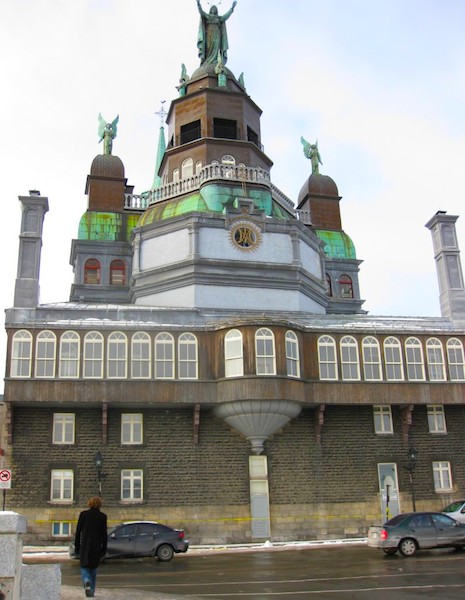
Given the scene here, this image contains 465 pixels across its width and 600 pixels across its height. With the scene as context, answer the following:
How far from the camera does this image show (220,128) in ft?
148

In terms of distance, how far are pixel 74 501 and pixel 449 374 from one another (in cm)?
1828

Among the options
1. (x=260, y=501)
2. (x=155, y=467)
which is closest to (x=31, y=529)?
(x=155, y=467)

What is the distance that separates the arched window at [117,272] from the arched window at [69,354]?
12.3 m

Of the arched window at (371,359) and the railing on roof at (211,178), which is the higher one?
the railing on roof at (211,178)

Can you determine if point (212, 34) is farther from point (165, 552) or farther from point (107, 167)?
point (165, 552)

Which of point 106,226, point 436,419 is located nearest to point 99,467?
point 436,419

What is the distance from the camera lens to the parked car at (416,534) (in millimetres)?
20594

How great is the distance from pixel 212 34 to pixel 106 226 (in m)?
17.1

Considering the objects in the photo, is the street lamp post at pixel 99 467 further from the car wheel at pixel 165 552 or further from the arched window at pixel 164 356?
the car wheel at pixel 165 552

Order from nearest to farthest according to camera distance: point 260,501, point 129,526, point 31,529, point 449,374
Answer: point 129,526, point 31,529, point 260,501, point 449,374

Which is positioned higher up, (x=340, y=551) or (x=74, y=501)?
(x=74, y=501)

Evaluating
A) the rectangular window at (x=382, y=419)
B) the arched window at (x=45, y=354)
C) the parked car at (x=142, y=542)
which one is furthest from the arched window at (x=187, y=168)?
the parked car at (x=142, y=542)

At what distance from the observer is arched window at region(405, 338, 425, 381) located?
3238cm

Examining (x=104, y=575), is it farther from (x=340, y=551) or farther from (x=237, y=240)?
(x=237, y=240)
